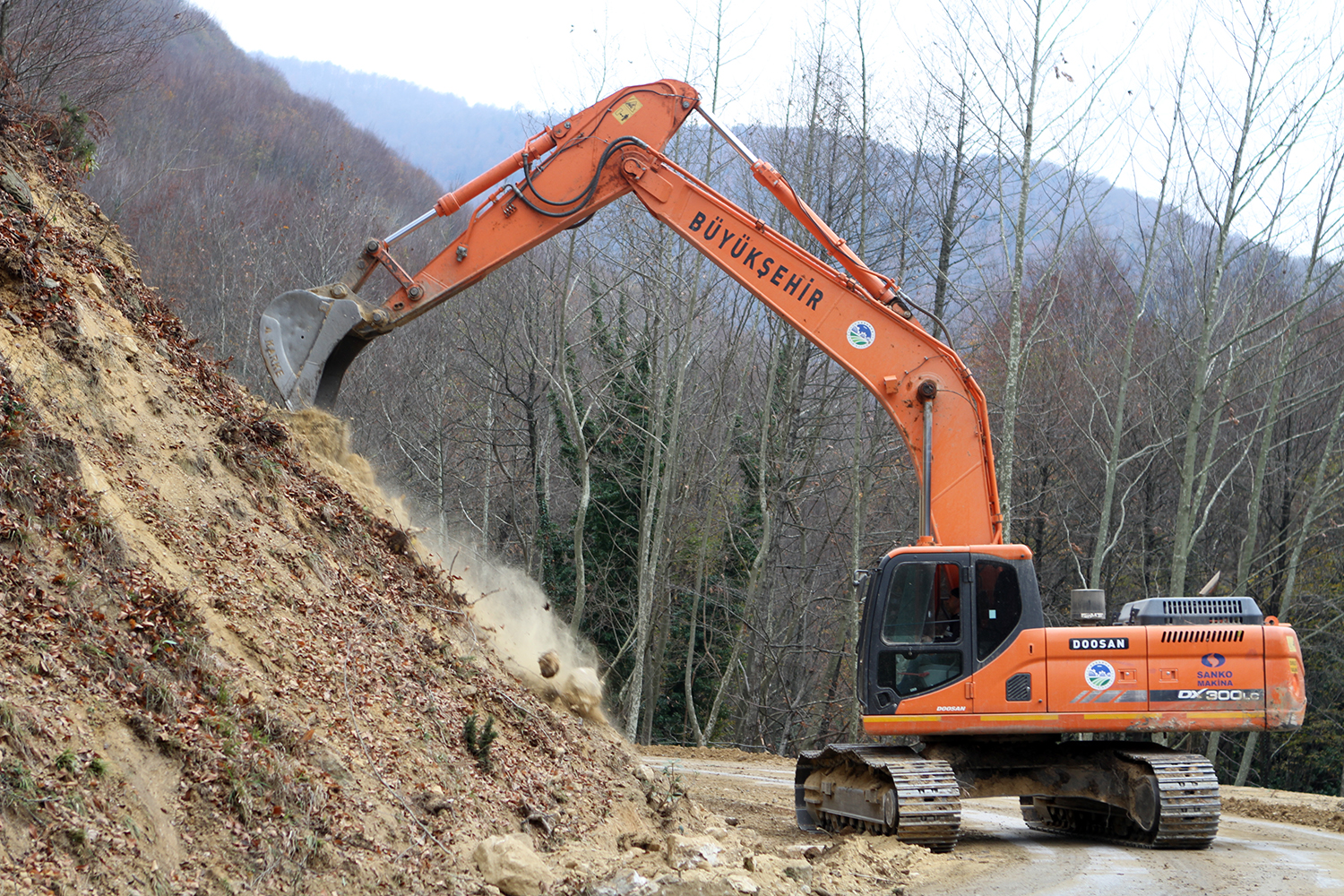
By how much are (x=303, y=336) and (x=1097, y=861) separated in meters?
8.46

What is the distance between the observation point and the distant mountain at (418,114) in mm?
105688

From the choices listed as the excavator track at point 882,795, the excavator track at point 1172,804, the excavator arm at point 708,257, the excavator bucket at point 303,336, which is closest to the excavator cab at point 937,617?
the excavator arm at point 708,257

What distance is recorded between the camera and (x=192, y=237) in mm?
35625

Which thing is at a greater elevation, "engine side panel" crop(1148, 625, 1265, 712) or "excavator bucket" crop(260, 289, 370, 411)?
"excavator bucket" crop(260, 289, 370, 411)

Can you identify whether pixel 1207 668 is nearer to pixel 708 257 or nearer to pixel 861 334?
pixel 861 334

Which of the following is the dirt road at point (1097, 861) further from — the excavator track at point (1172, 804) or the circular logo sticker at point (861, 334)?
the circular logo sticker at point (861, 334)

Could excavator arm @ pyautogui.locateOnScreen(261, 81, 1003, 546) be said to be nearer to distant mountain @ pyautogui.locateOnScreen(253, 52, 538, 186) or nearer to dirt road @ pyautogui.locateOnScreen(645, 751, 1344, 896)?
dirt road @ pyautogui.locateOnScreen(645, 751, 1344, 896)

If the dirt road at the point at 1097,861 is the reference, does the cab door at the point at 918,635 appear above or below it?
above

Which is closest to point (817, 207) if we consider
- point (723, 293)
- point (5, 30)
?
point (723, 293)

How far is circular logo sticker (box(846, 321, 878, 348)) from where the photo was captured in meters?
10.5

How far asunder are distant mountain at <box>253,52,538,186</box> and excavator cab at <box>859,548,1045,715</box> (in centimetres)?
9169

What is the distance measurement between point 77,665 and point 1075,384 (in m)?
28.6

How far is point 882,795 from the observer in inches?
389

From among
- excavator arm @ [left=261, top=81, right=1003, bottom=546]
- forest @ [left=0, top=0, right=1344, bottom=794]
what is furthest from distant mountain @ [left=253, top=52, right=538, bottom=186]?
excavator arm @ [left=261, top=81, right=1003, bottom=546]
